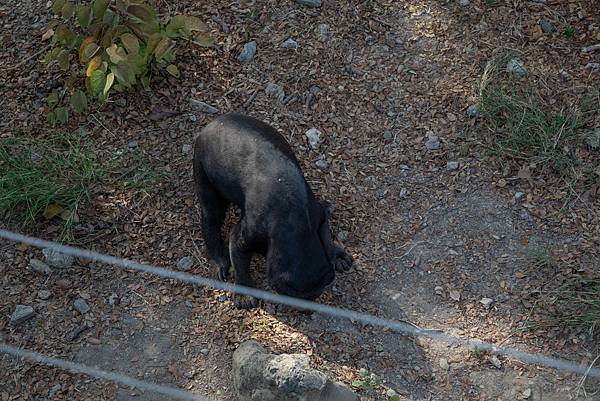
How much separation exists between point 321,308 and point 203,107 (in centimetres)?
179

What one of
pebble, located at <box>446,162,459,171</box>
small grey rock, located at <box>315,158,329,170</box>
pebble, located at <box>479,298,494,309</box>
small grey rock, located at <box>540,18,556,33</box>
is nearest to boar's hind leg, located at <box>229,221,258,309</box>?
small grey rock, located at <box>315,158,329,170</box>

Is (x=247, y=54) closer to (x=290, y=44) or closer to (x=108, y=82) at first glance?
(x=290, y=44)

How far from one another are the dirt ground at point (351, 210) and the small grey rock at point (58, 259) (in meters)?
0.06

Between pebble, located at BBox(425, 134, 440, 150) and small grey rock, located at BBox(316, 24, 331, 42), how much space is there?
1.11m

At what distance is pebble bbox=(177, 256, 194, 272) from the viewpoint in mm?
5211

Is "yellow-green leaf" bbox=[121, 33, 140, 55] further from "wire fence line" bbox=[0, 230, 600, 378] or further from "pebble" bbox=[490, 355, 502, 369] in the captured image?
"pebble" bbox=[490, 355, 502, 369]

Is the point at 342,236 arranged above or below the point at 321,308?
above

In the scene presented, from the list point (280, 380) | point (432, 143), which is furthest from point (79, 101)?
point (280, 380)

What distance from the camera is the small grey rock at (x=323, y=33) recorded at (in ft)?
20.0

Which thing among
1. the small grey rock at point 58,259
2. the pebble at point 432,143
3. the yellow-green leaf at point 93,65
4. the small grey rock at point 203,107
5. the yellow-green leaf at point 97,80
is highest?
the yellow-green leaf at point 93,65

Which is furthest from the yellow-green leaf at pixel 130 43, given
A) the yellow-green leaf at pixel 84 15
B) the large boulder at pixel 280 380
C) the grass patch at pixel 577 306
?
the grass patch at pixel 577 306

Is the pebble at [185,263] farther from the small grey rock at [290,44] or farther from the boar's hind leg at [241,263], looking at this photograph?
the small grey rock at [290,44]

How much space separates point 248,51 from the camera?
6055mm

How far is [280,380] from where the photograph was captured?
4348mm
